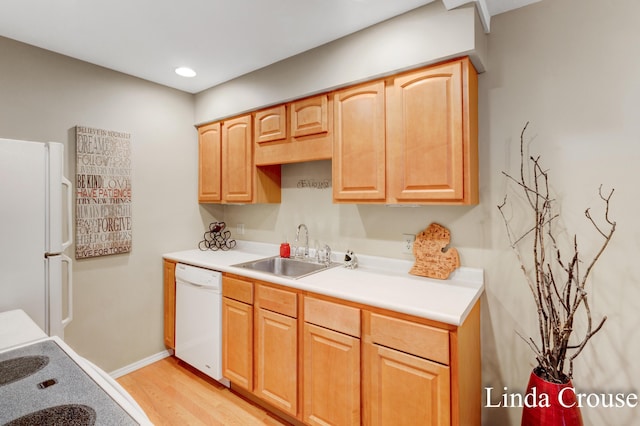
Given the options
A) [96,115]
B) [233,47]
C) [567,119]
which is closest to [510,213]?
[567,119]

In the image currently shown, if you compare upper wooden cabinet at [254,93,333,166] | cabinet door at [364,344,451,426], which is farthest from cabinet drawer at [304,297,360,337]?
upper wooden cabinet at [254,93,333,166]

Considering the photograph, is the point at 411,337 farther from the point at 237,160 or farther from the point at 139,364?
the point at 139,364

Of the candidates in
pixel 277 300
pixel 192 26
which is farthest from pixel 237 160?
pixel 277 300

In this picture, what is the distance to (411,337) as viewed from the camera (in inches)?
58.5

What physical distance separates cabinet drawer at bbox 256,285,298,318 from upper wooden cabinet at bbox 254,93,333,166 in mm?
959

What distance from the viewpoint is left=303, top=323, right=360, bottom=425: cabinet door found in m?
1.68

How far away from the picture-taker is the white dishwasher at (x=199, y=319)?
2391mm

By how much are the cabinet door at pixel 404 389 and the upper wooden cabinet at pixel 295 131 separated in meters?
1.33

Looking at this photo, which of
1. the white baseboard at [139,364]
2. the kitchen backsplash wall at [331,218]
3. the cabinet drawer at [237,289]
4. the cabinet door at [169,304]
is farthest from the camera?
the cabinet door at [169,304]

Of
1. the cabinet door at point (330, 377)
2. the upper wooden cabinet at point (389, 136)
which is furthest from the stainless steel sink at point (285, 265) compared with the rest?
the cabinet door at point (330, 377)

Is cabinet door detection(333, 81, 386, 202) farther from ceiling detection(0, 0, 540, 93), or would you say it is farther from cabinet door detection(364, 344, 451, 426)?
cabinet door detection(364, 344, 451, 426)

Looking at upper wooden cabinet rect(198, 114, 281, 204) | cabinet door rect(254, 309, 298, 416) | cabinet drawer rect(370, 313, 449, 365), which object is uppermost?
upper wooden cabinet rect(198, 114, 281, 204)

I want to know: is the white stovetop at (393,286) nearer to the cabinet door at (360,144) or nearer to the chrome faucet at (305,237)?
the chrome faucet at (305,237)

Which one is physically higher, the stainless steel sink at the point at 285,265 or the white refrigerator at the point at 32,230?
the white refrigerator at the point at 32,230
